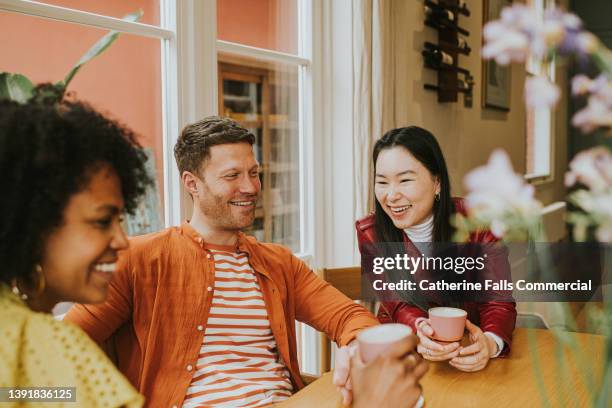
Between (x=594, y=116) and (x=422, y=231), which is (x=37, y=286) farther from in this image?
(x=422, y=231)

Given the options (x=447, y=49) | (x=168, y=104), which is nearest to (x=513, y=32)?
(x=168, y=104)

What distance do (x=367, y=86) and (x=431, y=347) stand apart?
1235 millimetres

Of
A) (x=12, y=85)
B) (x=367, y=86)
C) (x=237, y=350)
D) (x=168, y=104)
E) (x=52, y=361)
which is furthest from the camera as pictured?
(x=367, y=86)

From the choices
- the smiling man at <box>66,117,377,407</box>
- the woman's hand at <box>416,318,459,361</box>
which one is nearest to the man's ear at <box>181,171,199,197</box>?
the smiling man at <box>66,117,377,407</box>

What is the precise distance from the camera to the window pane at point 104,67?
117 centimetres

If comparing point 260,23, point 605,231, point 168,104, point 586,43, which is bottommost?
point 605,231

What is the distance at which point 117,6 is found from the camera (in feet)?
4.50

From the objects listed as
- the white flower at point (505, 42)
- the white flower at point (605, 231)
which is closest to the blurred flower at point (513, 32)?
the white flower at point (505, 42)

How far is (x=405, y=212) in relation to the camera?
3.84ft

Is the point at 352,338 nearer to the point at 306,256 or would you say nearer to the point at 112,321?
the point at 112,321

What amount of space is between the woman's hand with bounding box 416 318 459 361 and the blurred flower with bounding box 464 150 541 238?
0.69 metres

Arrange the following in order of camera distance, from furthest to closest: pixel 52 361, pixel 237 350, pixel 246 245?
pixel 246 245 → pixel 237 350 → pixel 52 361

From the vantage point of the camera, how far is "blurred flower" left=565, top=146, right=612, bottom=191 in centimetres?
35

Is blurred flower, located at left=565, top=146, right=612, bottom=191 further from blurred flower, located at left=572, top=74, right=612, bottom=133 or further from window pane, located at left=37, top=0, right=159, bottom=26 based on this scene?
window pane, located at left=37, top=0, right=159, bottom=26
